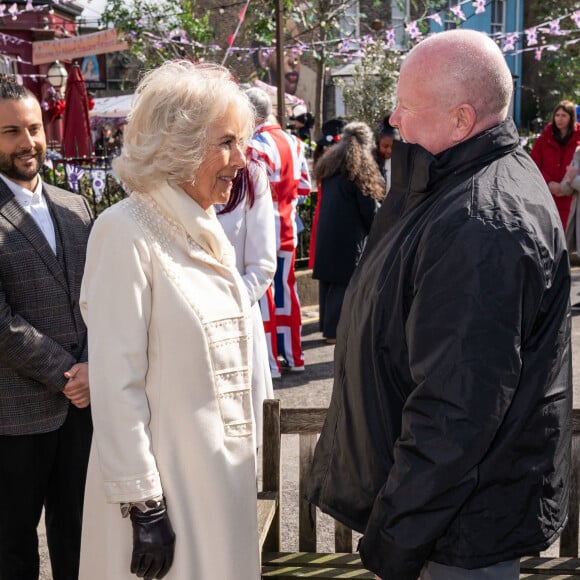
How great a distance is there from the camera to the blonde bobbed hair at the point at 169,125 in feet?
7.02

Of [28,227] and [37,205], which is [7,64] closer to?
[37,205]

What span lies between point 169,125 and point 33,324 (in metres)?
0.92

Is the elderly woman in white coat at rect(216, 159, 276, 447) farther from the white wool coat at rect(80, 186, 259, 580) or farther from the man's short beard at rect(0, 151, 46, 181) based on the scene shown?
the white wool coat at rect(80, 186, 259, 580)

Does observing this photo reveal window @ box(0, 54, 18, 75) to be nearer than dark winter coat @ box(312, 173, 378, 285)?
No

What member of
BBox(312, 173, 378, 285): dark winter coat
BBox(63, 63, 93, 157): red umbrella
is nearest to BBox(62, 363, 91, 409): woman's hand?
BBox(312, 173, 378, 285): dark winter coat

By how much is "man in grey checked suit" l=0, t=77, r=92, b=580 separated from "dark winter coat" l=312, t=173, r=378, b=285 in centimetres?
419

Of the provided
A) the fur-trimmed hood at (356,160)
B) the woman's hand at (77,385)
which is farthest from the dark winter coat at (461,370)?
the fur-trimmed hood at (356,160)

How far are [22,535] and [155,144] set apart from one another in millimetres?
1438

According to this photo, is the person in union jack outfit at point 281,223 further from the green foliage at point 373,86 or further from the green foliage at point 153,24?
the green foliage at point 153,24

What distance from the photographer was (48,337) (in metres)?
2.68

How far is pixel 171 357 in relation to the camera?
2.06m

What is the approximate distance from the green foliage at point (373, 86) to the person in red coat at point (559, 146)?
7.33m

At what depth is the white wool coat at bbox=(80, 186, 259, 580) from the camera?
2.01 metres

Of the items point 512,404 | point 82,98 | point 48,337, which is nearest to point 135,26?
point 82,98
